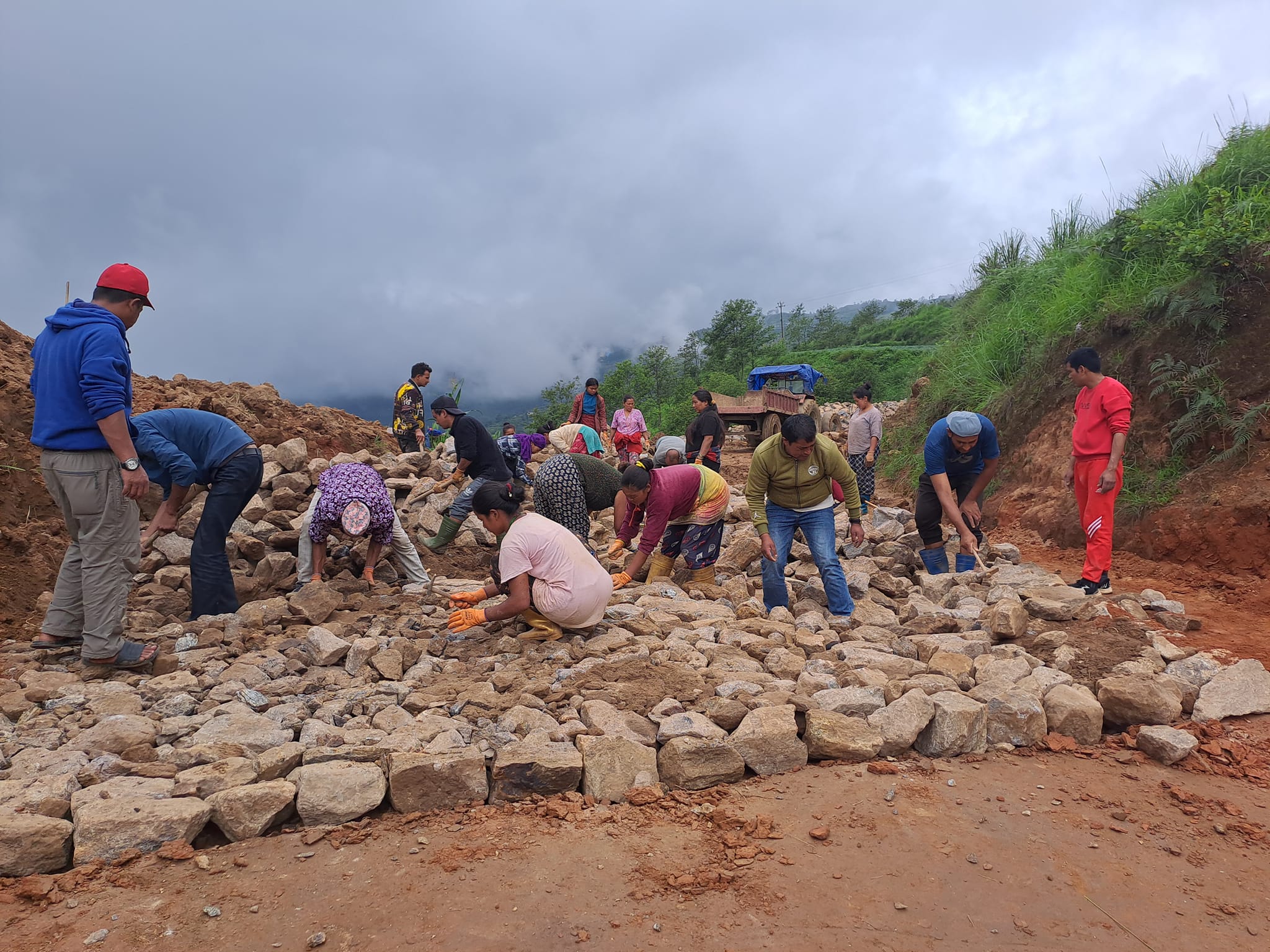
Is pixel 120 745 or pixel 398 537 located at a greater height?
pixel 398 537

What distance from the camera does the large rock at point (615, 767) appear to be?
276cm

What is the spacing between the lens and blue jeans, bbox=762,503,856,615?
464 centimetres

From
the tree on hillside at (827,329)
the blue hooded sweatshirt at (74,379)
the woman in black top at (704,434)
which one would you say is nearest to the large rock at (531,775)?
the blue hooded sweatshirt at (74,379)

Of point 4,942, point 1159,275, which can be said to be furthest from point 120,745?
point 1159,275

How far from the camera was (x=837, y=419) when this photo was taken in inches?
800

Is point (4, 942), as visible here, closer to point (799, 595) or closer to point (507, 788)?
point (507, 788)

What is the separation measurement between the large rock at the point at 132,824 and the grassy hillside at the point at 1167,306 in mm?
7352

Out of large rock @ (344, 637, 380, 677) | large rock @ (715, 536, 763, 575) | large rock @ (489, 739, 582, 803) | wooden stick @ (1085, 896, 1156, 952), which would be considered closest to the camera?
wooden stick @ (1085, 896, 1156, 952)

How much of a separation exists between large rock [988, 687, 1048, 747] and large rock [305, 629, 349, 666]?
120 inches

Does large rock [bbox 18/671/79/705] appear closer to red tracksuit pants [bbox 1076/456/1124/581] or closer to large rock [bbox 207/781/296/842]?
large rock [bbox 207/781/296/842]

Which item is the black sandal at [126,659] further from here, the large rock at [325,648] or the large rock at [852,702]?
the large rock at [852,702]

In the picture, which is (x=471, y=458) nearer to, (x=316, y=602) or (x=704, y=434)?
(x=316, y=602)

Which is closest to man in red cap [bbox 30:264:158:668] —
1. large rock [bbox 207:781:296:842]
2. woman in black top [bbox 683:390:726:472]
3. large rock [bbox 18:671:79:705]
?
large rock [bbox 18:671:79:705]

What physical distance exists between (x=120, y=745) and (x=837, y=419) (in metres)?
19.1
